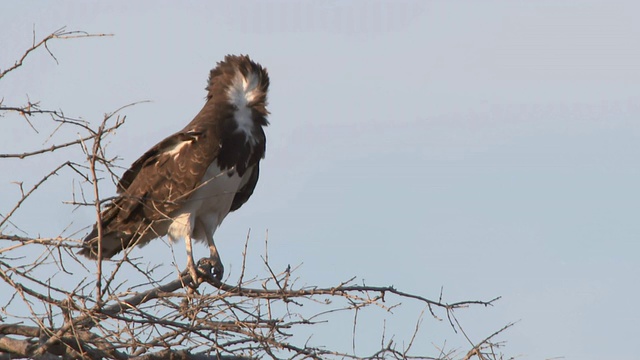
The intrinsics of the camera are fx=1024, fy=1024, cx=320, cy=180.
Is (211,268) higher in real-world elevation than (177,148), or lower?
lower

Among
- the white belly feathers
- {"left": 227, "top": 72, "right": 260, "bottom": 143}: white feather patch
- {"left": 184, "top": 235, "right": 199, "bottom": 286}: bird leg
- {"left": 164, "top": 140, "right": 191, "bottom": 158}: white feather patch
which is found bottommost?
{"left": 184, "top": 235, "right": 199, "bottom": 286}: bird leg

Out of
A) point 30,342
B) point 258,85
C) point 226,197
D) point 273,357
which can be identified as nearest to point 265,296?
point 273,357

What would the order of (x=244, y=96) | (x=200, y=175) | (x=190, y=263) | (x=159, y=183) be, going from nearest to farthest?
1. (x=190, y=263)
2. (x=200, y=175)
3. (x=159, y=183)
4. (x=244, y=96)

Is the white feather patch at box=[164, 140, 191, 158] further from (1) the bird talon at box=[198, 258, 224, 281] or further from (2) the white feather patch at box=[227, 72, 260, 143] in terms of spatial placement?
(1) the bird talon at box=[198, 258, 224, 281]

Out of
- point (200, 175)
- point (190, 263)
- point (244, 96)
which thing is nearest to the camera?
point (190, 263)

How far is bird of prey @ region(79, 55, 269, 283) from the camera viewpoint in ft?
27.0

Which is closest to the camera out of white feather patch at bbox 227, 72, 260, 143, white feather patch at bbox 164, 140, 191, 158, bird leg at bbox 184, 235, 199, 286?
bird leg at bbox 184, 235, 199, 286

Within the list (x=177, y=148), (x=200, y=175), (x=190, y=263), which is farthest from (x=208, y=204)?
(x=190, y=263)

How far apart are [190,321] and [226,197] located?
9.40ft

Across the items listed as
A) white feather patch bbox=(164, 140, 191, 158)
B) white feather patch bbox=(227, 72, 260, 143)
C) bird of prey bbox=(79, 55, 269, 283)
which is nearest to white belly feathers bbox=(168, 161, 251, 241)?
bird of prey bbox=(79, 55, 269, 283)

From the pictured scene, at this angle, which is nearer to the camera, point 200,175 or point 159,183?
point 200,175

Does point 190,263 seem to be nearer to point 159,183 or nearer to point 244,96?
point 159,183

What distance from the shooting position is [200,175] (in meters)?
8.18

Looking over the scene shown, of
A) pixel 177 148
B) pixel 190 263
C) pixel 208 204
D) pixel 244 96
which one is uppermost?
pixel 244 96
